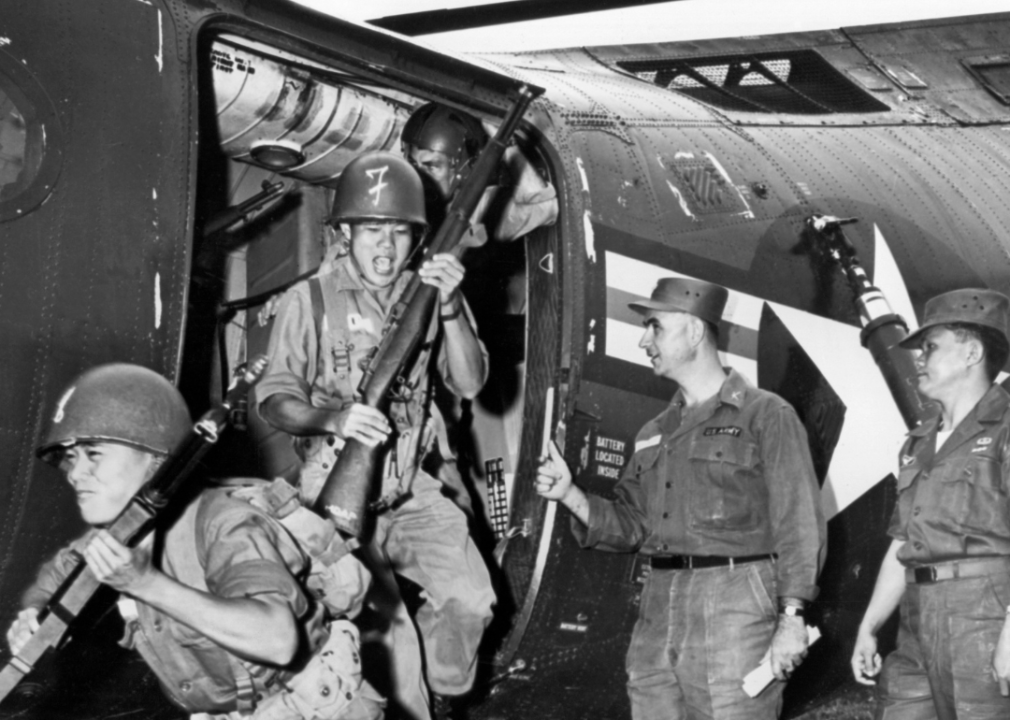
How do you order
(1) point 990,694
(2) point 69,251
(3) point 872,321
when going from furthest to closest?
(3) point 872,321 < (1) point 990,694 < (2) point 69,251

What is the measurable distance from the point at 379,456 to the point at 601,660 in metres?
1.27

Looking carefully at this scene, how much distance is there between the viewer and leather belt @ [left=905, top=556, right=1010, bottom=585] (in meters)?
3.55

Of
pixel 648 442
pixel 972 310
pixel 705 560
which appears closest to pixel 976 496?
pixel 972 310

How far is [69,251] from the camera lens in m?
3.02

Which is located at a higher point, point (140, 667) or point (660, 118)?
point (660, 118)

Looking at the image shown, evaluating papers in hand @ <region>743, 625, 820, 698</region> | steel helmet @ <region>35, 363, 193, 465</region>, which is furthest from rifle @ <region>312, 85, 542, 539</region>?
papers in hand @ <region>743, 625, 820, 698</region>

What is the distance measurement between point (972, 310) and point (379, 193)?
2.08 m

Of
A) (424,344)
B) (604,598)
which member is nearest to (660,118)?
(424,344)

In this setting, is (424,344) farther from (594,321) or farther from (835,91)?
(835,91)

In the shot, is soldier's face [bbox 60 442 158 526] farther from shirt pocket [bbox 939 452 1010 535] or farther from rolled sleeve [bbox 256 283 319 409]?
shirt pocket [bbox 939 452 1010 535]

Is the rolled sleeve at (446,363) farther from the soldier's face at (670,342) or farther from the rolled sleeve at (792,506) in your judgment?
the rolled sleeve at (792,506)

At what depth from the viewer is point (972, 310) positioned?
3.85 metres

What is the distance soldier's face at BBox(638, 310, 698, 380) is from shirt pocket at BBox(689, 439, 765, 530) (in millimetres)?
342

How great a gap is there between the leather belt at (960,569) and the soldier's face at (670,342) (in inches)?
41.0
